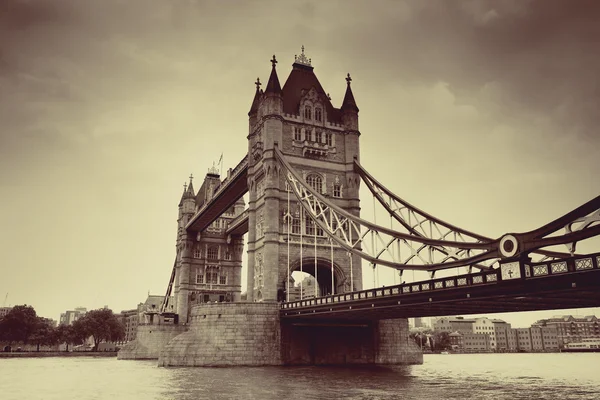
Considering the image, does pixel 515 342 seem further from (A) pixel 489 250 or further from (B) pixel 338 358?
(A) pixel 489 250

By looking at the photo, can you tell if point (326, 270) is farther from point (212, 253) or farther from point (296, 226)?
point (212, 253)

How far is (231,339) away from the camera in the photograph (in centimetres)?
4200

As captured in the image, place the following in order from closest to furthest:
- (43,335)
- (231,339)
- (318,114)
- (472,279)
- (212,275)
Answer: (472,279) → (231,339) → (318,114) → (212,275) → (43,335)

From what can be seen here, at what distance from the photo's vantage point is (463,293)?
2606 cm

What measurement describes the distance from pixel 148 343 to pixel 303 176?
34.0 meters

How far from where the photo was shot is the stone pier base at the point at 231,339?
41.7 meters

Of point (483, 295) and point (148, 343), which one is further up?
point (483, 295)

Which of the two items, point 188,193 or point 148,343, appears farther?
point 188,193

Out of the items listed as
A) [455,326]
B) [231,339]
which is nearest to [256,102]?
[231,339]

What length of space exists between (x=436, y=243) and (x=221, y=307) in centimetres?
2200

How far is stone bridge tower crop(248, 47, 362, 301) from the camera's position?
160ft

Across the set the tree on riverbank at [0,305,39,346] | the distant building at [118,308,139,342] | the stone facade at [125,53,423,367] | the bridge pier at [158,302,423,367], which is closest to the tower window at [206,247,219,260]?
the stone facade at [125,53,423,367]

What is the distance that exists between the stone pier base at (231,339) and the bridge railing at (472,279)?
5723mm

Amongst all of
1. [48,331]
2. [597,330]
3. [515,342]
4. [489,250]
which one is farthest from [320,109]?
[597,330]
